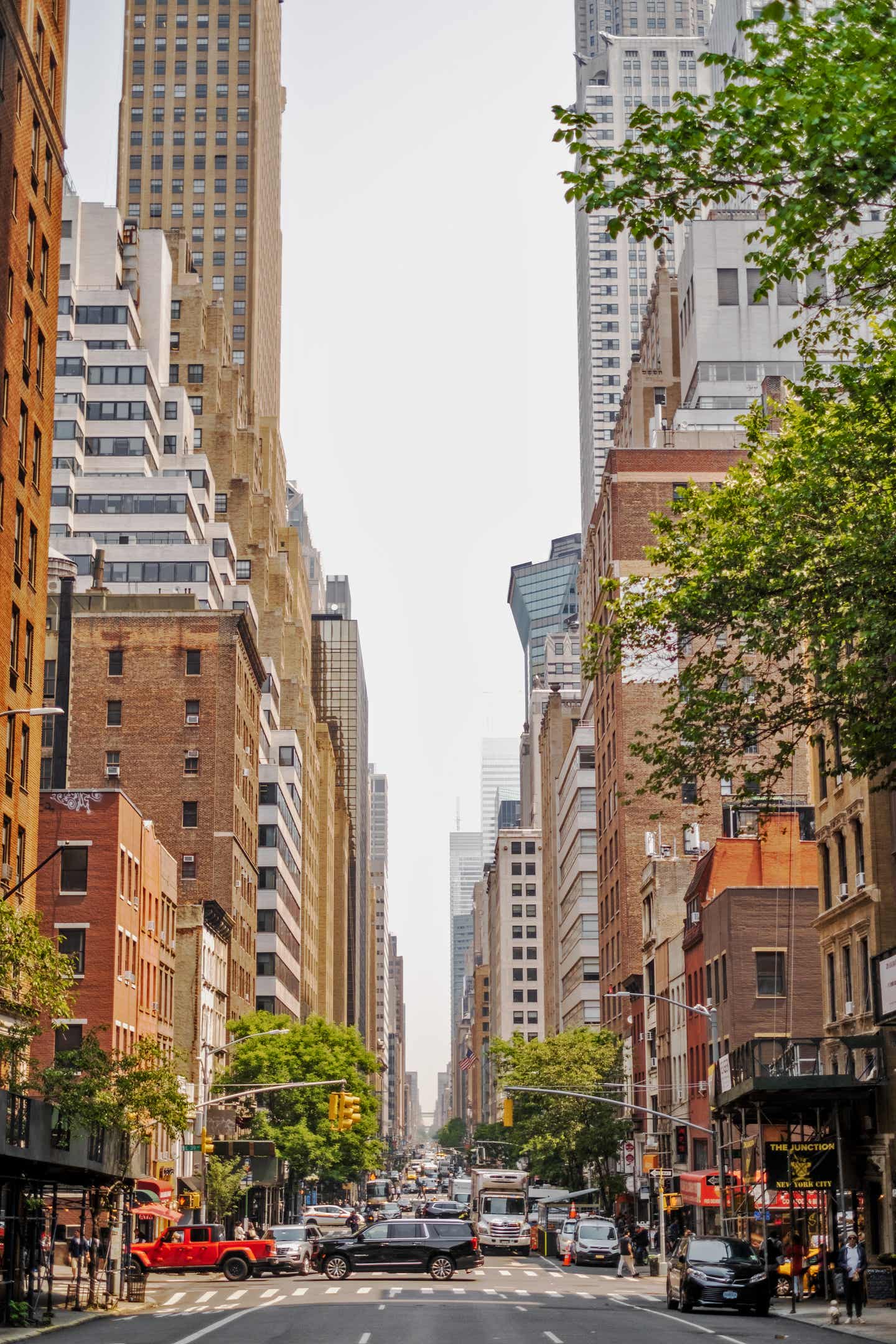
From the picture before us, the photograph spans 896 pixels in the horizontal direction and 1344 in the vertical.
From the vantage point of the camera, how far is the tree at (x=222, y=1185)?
242 ft

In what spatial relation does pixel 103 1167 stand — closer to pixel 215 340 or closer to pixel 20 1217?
pixel 20 1217

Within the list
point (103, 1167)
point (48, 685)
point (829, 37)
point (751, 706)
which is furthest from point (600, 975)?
point (829, 37)

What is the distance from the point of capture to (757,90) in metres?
21.8

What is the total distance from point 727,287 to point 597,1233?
7359cm

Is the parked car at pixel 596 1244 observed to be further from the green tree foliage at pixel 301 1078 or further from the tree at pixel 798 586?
the tree at pixel 798 586

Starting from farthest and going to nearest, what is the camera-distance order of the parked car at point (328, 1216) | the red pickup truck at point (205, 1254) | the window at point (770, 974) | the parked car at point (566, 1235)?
1. the parked car at point (328, 1216)
2. the parked car at point (566, 1235)
3. the window at point (770, 974)
4. the red pickup truck at point (205, 1254)

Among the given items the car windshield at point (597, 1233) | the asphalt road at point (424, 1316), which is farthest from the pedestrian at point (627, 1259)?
the asphalt road at point (424, 1316)

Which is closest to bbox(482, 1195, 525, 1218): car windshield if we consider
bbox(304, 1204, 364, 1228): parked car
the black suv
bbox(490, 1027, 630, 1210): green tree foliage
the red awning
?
bbox(304, 1204, 364, 1228): parked car

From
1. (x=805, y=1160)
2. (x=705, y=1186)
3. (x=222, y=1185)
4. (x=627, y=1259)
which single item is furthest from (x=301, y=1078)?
(x=805, y=1160)

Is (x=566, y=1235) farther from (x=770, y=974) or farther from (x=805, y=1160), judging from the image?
(x=805, y=1160)

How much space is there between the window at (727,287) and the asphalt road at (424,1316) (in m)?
79.8

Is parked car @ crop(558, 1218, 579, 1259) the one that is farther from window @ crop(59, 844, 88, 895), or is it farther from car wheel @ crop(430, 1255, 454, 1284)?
window @ crop(59, 844, 88, 895)

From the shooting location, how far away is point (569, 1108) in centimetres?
9506

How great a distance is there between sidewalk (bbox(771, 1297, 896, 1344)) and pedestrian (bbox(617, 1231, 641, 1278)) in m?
16.7
